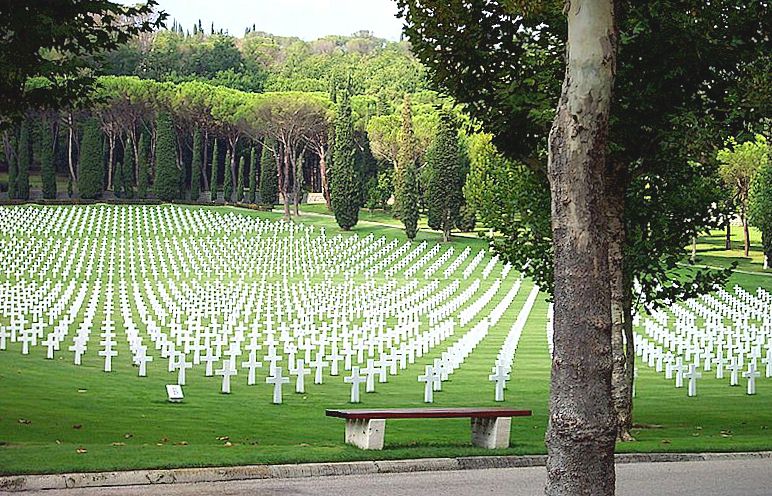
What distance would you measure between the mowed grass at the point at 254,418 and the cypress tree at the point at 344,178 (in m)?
50.4

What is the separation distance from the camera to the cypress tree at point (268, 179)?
98875mm

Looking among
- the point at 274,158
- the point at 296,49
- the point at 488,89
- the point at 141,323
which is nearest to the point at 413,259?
the point at 141,323

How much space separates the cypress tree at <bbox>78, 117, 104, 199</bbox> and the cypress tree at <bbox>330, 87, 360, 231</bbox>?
21.5 m

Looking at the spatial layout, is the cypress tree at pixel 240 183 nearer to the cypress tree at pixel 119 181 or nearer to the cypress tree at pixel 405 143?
the cypress tree at pixel 119 181

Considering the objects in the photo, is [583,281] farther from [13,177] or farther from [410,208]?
[13,177]

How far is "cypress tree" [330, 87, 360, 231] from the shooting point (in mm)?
80375

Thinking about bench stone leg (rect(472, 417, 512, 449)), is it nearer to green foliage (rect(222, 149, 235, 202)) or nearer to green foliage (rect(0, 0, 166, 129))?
green foliage (rect(0, 0, 166, 129))

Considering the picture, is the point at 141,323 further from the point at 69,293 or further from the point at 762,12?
the point at 762,12

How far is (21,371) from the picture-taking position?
2427 centimetres

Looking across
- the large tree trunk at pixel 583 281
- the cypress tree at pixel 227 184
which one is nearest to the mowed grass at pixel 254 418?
the large tree trunk at pixel 583 281

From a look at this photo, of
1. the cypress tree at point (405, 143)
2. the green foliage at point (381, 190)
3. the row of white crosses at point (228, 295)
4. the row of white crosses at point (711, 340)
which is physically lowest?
the row of white crosses at point (711, 340)

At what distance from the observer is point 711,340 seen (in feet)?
107

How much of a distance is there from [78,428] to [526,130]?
653cm

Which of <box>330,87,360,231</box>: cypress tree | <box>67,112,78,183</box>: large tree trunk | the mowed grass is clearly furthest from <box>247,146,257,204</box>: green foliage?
the mowed grass
